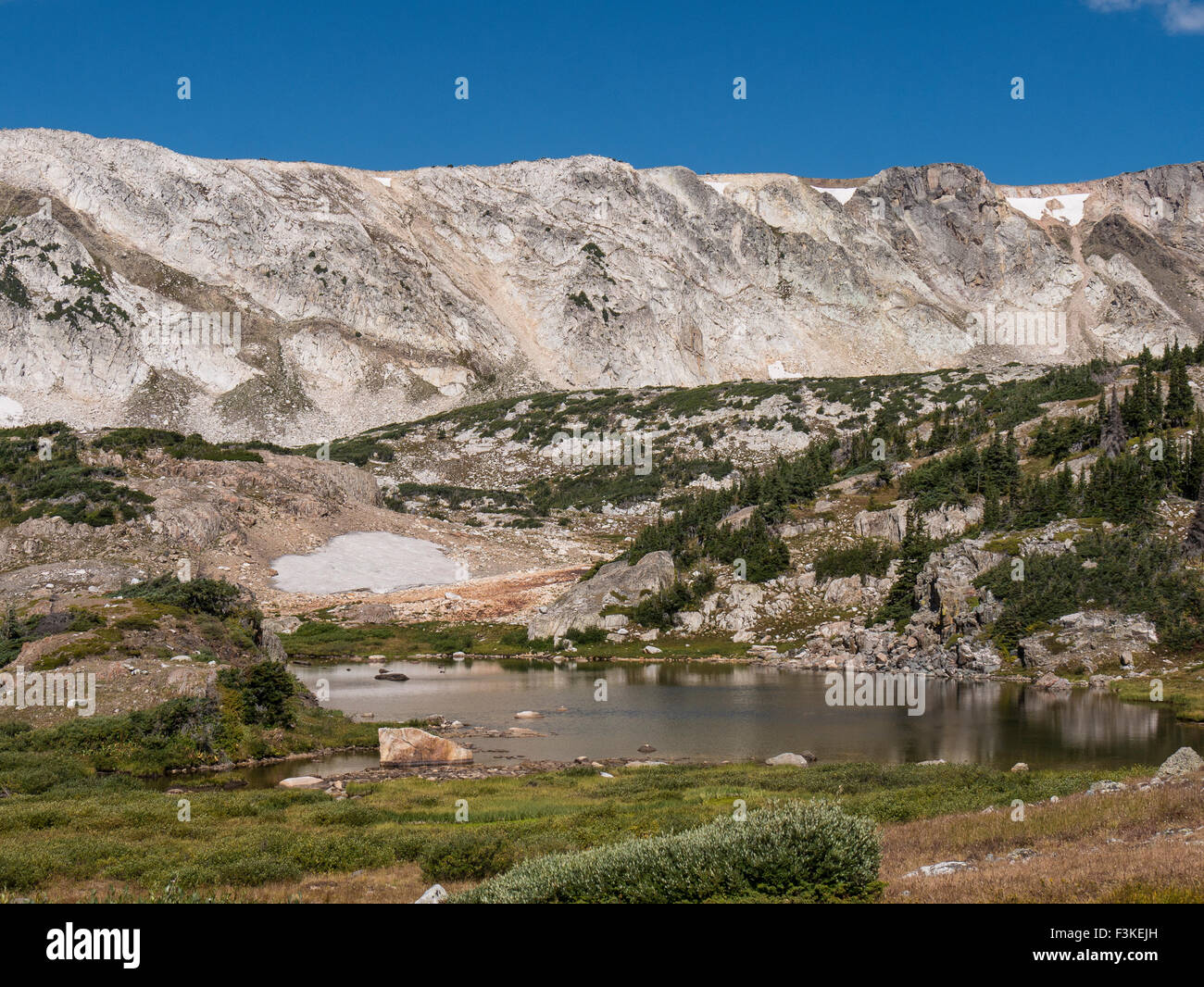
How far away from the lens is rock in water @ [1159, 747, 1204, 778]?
2440 cm

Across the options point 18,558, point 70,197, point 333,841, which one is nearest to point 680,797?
point 333,841

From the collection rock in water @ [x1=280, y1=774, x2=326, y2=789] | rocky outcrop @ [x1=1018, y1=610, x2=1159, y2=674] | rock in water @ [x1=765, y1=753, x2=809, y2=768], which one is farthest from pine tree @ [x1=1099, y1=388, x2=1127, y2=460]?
rock in water @ [x1=280, y1=774, x2=326, y2=789]

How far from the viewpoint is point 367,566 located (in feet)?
320

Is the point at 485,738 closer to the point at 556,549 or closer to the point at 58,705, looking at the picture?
the point at 58,705

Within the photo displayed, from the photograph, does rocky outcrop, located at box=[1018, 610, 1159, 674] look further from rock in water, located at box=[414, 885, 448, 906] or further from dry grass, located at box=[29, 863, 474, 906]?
rock in water, located at box=[414, 885, 448, 906]

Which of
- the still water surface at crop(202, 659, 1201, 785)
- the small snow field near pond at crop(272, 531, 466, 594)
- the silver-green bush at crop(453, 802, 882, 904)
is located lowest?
the still water surface at crop(202, 659, 1201, 785)

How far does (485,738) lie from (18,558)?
55.6 m

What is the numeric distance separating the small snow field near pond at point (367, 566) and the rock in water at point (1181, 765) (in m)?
77.2

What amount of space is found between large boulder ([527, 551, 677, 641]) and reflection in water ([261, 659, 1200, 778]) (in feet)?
44.2

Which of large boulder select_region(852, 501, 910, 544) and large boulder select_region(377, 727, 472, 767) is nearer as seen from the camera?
large boulder select_region(377, 727, 472, 767)

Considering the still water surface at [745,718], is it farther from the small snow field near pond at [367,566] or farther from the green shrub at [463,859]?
the small snow field near pond at [367,566]

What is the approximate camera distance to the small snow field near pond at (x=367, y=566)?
302 feet

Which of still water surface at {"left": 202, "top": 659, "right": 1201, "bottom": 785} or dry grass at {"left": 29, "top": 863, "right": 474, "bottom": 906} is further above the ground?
dry grass at {"left": 29, "top": 863, "right": 474, "bottom": 906}

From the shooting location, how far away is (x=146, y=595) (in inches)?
2007
